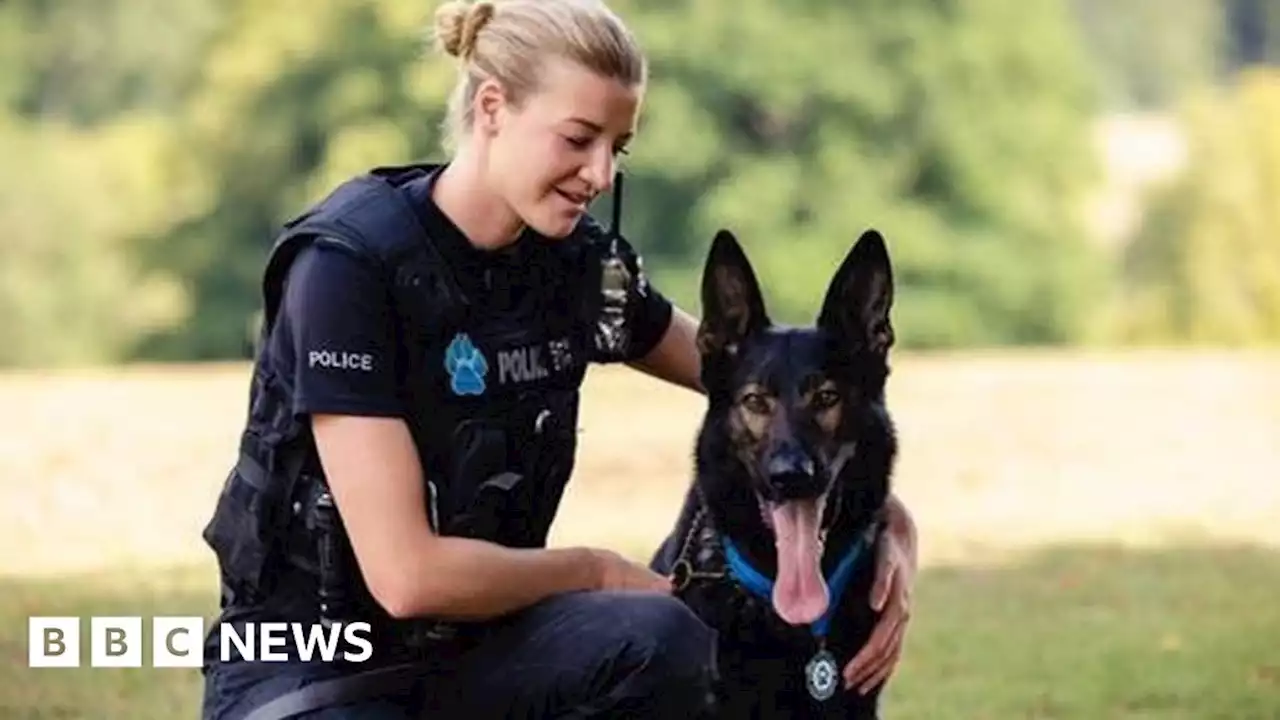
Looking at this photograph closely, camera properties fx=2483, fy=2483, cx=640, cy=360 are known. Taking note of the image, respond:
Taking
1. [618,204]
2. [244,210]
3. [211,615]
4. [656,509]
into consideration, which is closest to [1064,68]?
[244,210]

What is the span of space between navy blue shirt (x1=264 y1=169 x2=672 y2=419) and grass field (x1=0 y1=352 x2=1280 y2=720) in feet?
6.67

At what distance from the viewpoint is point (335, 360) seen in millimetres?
3389

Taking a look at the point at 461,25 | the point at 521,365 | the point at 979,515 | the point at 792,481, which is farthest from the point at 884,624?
the point at 979,515

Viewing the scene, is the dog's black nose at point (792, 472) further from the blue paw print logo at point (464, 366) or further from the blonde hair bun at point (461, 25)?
the blonde hair bun at point (461, 25)

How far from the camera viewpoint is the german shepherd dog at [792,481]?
3.74m

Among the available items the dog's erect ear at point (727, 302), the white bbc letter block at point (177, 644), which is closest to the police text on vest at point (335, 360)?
the dog's erect ear at point (727, 302)

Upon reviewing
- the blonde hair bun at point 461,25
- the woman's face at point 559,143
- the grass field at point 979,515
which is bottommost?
the grass field at point 979,515

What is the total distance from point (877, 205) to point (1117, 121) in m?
4.49

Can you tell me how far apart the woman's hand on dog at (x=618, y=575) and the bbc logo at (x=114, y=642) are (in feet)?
6.44

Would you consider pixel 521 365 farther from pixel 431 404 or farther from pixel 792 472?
pixel 792 472

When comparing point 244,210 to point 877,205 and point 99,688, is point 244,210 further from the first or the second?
point 99,688

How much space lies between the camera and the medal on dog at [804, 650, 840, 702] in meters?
3.73

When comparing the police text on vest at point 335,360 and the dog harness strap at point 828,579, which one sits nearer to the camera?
the police text on vest at point 335,360

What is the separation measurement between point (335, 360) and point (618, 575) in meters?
0.57
